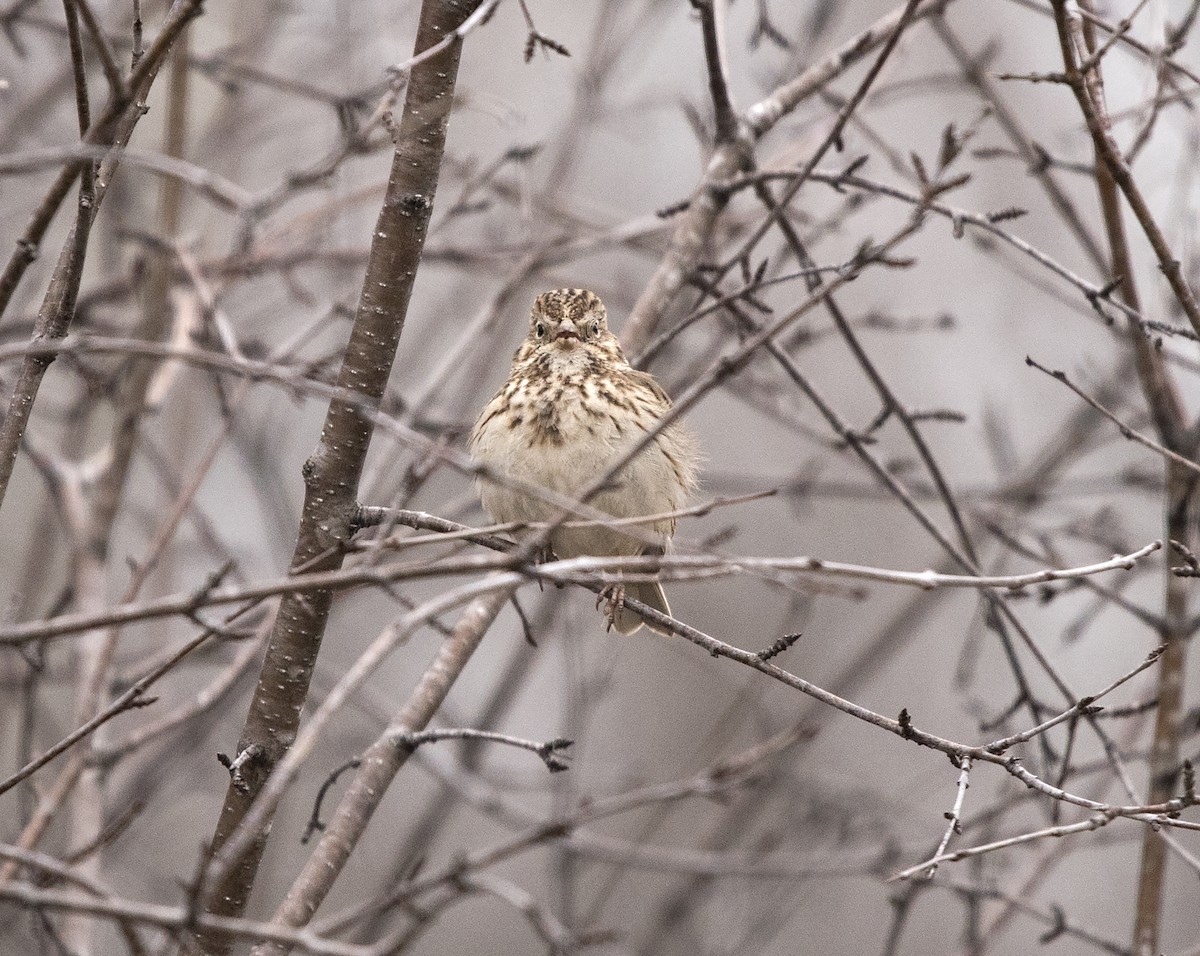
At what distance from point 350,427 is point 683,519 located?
3.38 metres

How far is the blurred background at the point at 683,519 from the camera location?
4859 mm

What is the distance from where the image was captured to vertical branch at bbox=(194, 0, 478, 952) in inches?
116

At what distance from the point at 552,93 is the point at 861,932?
628 centimetres

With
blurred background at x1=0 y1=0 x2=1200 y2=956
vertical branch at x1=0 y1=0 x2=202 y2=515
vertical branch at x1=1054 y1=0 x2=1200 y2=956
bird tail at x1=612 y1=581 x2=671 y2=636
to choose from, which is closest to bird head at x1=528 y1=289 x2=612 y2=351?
blurred background at x1=0 y1=0 x2=1200 y2=956

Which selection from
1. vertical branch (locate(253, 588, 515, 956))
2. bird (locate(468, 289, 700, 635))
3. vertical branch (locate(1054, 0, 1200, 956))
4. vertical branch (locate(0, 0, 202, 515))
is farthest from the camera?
bird (locate(468, 289, 700, 635))

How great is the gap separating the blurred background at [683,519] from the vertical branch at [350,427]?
0.82 ft

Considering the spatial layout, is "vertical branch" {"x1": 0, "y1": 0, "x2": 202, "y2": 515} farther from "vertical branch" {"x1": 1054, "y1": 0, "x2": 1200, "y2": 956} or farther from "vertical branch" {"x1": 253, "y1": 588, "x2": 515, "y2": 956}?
"vertical branch" {"x1": 1054, "y1": 0, "x2": 1200, "y2": 956}

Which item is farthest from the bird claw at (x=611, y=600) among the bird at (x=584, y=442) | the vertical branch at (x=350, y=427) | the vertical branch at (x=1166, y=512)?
the vertical branch at (x=1166, y=512)

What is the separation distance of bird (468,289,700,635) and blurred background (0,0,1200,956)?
0.68ft

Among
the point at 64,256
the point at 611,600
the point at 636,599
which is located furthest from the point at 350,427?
the point at 636,599

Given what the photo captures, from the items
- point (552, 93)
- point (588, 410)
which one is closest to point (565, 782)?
point (588, 410)

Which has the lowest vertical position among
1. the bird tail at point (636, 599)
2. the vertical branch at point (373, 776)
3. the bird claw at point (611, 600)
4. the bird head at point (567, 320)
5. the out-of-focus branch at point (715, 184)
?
the vertical branch at point (373, 776)

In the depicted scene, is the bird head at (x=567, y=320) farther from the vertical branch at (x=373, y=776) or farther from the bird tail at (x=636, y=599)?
the vertical branch at (x=373, y=776)

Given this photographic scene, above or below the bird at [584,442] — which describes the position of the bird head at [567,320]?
above
